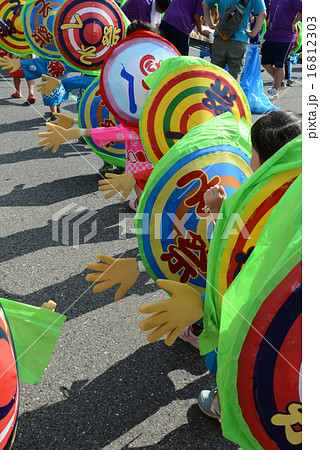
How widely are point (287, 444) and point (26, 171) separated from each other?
4484 mm

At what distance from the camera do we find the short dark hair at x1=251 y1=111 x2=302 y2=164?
5.66ft

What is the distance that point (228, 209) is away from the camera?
1.41 metres

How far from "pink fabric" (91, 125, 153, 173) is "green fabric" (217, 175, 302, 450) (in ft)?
7.53

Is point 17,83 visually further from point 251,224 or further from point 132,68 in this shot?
point 251,224

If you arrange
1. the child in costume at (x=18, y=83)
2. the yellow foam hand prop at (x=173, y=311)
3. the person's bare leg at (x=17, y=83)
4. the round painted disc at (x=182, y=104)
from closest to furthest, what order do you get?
the yellow foam hand prop at (x=173, y=311) → the round painted disc at (x=182, y=104) → the child in costume at (x=18, y=83) → the person's bare leg at (x=17, y=83)

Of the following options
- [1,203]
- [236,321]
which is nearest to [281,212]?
[236,321]

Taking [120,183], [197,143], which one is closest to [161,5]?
[120,183]

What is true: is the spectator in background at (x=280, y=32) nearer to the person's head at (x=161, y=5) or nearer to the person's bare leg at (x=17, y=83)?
the person's head at (x=161, y=5)

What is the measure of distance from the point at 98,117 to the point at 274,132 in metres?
2.70

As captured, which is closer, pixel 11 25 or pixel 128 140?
pixel 128 140

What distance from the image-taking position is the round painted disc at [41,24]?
528cm

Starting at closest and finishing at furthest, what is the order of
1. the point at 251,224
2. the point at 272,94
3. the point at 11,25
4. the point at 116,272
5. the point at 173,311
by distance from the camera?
1. the point at 251,224
2. the point at 173,311
3. the point at 116,272
4. the point at 11,25
5. the point at 272,94

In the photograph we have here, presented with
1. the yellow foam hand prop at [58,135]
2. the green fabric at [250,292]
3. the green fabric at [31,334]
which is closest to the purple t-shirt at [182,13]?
the yellow foam hand prop at [58,135]

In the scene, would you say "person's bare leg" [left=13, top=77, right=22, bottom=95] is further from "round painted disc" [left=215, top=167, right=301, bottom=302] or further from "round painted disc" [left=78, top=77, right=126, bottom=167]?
"round painted disc" [left=215, top=167, right=301, bottom=302]
